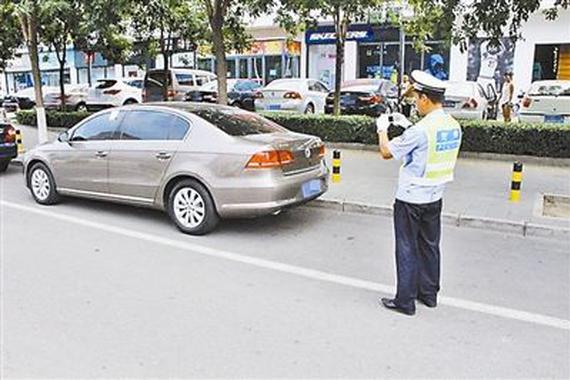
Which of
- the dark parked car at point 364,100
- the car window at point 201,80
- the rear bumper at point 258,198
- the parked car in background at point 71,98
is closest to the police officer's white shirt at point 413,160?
the rear bumper at point 258,198

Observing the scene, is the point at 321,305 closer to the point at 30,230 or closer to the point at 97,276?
the point at 97,276

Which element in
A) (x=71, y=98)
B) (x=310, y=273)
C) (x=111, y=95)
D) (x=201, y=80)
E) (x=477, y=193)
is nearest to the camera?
(x=310, y=273)

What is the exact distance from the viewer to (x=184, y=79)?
20812mm

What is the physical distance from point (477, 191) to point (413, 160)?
463 cm

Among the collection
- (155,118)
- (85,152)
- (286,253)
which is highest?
(155,118)

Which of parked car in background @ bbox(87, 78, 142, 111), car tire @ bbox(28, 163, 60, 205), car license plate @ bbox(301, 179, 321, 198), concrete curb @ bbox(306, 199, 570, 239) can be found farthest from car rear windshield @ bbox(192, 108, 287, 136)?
parked car in background @ bbox(87, 78, 142, 111)

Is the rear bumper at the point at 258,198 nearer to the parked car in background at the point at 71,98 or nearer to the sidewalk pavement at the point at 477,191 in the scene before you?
the sidewalk pavement at the point at 477,191

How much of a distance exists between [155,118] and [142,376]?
163 inches

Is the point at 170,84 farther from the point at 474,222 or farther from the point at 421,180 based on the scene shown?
the point at 421,180

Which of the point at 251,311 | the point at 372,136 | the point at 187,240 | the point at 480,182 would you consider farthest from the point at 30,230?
the point at 372,136

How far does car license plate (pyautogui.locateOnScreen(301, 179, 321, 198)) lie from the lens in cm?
654

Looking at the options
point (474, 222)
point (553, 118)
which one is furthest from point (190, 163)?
point (553, 118)

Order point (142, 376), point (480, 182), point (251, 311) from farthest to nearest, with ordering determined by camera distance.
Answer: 1. point (480, 182)
2. point (251, 311)
3. point (142, 376)

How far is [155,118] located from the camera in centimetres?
696
